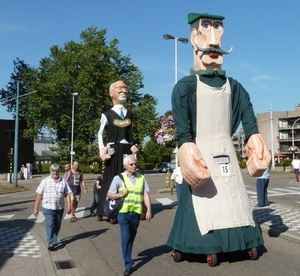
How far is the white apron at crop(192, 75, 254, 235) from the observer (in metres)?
6.83

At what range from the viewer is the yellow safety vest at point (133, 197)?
6.61m

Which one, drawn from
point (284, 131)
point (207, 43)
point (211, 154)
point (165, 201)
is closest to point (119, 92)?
point (207, 43)

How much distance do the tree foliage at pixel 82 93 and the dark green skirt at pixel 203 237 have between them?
38.6 m

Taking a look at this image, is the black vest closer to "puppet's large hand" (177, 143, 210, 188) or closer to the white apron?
the white apron

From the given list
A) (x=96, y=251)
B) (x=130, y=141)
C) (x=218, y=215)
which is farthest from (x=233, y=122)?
(x=130, y=141)

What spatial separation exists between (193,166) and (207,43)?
A: 2.13m

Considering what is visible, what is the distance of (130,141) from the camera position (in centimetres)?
1136

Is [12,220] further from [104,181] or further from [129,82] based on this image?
[129,82]

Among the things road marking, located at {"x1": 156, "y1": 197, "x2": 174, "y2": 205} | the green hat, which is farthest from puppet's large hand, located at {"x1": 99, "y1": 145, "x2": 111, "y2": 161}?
road marking, located at {"x1": 156, "y1": 197, "x2": 174, "y2": 205}

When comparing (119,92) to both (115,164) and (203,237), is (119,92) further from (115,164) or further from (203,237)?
(203,237)

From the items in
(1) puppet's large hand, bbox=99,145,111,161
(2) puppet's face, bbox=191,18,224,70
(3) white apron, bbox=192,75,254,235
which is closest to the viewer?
(3) white apron, bbox=192,75,254,235

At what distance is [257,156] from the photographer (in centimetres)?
701

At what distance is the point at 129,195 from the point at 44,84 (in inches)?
1681

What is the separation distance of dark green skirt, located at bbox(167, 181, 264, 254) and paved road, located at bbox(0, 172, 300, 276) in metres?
0.29
